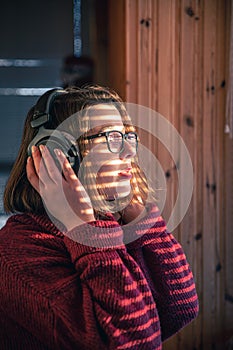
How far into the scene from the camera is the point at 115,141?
0.98 m

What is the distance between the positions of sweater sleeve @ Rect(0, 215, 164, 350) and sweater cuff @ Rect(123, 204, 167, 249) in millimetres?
55

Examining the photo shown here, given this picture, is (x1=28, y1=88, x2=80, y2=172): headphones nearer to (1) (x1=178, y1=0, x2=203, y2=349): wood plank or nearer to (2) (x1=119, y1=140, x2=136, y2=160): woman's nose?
(2) (x1=119, y1=140, x2=136, y2=160): woman's nose

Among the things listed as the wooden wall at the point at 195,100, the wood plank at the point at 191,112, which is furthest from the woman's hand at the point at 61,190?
the wood plank at the point at 191,112

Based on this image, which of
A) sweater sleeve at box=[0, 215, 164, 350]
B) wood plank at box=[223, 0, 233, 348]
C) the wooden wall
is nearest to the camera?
sweater sleeve at box=[0, 215, 164, 350]

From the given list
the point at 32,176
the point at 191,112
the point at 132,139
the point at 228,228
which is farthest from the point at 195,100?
the point at 32,176

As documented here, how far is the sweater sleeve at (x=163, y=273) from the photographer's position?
103cm

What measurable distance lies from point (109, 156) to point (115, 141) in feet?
0.10

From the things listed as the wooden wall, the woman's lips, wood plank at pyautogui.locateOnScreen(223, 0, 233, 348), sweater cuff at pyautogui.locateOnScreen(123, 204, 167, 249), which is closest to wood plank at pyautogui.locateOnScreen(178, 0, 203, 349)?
the wooden wall

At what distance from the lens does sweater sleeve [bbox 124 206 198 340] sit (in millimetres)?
1031

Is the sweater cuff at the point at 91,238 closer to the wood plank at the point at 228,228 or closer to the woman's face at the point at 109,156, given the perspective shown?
the woman's face at the point at 109,156

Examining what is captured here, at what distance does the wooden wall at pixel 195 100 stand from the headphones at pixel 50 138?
3.97 feet

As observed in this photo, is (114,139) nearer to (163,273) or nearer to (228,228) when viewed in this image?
(163,273)

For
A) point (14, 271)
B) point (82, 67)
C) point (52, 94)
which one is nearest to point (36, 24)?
point (82, 67)

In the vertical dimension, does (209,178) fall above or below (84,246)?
below
